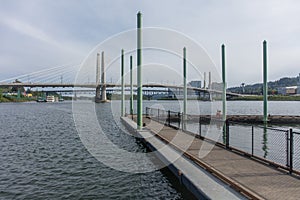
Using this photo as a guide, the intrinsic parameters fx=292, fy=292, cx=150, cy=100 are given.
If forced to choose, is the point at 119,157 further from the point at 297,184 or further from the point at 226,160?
the point at 297,184

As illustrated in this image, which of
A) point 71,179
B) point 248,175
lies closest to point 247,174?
point 248,175

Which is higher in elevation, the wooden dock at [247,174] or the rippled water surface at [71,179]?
the wooden dock at [247,174]

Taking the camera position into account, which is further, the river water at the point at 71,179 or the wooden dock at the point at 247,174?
the river water at the point at 71,179

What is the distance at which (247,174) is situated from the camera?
7.57 meters

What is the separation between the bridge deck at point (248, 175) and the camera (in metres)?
6.13

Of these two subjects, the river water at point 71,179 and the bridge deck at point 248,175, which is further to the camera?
the river water at point 71,179

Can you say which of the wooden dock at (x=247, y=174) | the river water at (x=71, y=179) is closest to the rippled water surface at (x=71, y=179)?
the river water at (x=71, y=179)

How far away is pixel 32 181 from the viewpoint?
969cm

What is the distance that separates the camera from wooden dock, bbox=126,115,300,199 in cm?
613

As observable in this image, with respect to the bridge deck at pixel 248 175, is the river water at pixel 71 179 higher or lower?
lower

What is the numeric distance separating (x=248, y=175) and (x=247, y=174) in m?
0.10

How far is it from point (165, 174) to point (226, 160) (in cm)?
217

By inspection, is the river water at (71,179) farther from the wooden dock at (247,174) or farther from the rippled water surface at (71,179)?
the wooden dock at (247,174)

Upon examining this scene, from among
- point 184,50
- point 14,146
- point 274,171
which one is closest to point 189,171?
point 274,171
